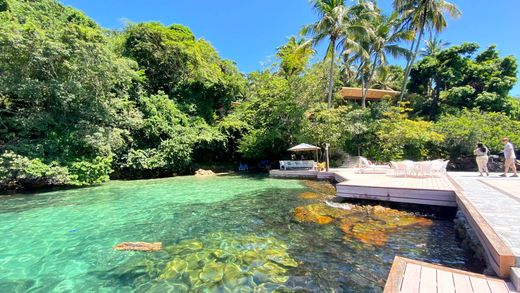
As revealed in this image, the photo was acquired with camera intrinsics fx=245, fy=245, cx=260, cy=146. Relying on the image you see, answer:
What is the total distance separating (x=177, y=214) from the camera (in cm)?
765

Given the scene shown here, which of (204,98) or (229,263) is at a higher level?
(204,98)

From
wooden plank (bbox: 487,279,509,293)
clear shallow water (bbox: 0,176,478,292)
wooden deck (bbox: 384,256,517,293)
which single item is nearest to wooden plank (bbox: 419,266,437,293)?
wooden deck (bbox: 384,256,517,293)

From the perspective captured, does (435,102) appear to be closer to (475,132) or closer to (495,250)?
(475,132)

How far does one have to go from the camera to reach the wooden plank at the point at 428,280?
260 centimetres

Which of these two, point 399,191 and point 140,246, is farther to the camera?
point 399,191

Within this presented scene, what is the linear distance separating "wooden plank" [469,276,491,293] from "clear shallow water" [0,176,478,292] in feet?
3.66

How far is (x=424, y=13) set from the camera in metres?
18.8

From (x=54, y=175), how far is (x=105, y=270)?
11.6 meters

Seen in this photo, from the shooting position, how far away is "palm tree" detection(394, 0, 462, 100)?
1839cm

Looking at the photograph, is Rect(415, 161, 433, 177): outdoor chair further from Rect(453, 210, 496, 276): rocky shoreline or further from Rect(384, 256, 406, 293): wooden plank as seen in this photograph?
Rect(384, 256, 406, 293): wooden plank

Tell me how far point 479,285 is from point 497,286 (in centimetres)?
17

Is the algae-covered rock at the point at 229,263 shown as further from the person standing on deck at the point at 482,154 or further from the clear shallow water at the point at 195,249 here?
the person standing on deck at the point at 482,154

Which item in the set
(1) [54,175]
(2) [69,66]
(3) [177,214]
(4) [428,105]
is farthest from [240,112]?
(4) [428,105]

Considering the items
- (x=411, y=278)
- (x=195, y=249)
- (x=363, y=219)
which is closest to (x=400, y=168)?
(x=363, y=219)
